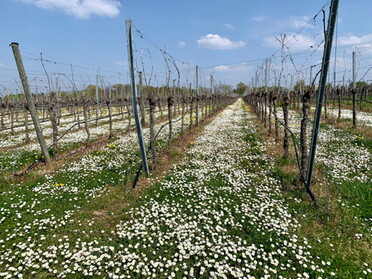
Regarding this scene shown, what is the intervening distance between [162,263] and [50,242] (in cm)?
330

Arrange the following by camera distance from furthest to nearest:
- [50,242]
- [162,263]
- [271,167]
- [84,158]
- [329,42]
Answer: [84,158] < [271,167] < [329,42] < [50,242] < [162,263]

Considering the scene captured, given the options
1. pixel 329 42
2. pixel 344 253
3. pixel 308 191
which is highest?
pixel 329 42

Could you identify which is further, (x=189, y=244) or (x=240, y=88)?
(x=240, y=88)

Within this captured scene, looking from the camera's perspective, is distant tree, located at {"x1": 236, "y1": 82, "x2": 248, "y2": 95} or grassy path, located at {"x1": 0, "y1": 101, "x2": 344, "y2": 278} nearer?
grassy path, located at {"x1": 0, "y1": 101, "x2": 344, "y2": 278}

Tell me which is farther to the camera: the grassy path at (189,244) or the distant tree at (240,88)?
the distant tree at (240,88)

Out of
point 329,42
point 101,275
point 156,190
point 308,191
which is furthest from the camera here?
point 156,190

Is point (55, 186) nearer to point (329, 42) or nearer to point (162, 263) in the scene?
point (162, 263)

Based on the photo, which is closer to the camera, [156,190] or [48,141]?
[156,190]

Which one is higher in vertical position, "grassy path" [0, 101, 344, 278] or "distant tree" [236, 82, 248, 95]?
"distant tree" [236, 82, 248, 95]

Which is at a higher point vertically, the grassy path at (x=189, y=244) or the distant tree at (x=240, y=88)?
the distant tree at (x=240, y=88)

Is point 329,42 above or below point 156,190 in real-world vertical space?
above

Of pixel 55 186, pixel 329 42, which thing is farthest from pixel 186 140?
pixel 329 42

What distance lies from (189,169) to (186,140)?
244 inches

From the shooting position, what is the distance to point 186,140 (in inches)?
661
